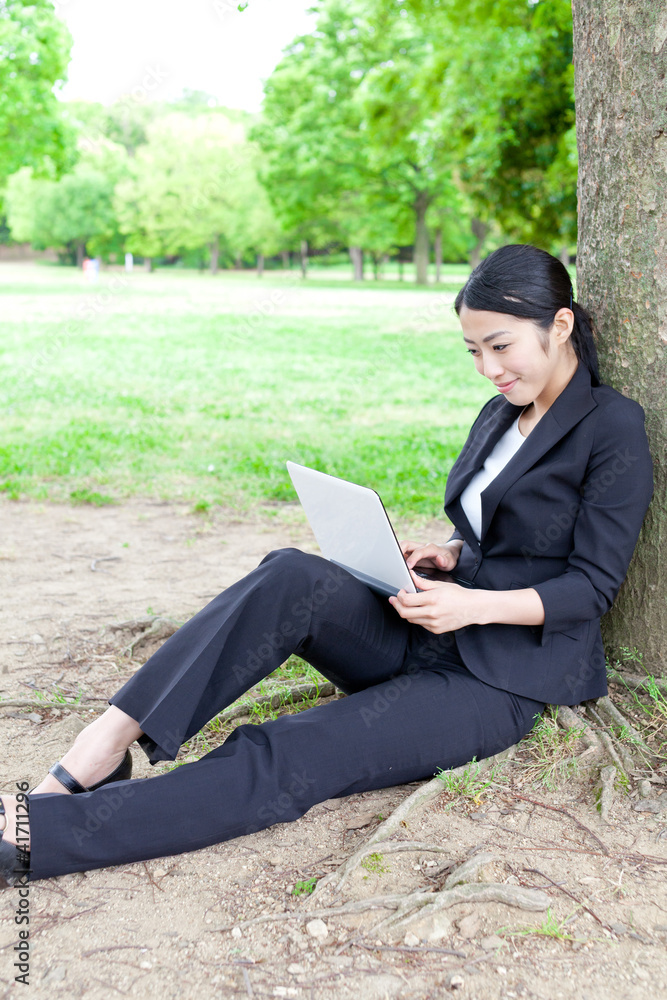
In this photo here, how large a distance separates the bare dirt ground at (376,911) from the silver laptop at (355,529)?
2.04ft

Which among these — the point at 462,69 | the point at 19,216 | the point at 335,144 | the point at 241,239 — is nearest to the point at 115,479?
the point at 462,69

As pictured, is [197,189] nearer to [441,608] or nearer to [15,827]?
[441,608]

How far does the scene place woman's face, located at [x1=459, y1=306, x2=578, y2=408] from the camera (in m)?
2.38

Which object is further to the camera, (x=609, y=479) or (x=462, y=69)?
(x=462, y=69)

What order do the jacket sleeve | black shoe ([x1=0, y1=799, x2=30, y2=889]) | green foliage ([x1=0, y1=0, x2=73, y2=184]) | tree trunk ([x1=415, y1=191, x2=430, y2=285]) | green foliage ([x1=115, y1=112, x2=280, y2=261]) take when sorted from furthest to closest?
green foliage ([x1=115, y1=112, x2=280, y2=261]) → tree trunk ([x1=415, y1=191, x2=430, y2=285]) → green foliage ([x1=0, y1=0, x2=73, y2=184]) → the jacket sleeve → black shoe ([x1=0, y1=799, x2=30, y2=889])

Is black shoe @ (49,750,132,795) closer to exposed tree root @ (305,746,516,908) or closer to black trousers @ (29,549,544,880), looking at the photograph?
black trousers @ (29,549,544,880)

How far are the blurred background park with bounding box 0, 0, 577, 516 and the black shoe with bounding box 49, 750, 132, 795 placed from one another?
3.46 m

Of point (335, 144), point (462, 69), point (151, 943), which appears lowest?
point (151, 943)

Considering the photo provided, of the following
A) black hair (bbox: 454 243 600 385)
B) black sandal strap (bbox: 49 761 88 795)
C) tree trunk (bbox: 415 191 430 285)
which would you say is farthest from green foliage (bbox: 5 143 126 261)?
black sandal strap (bbox: 49 761 88 795)

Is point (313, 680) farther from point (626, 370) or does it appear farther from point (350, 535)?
point (626, 370)

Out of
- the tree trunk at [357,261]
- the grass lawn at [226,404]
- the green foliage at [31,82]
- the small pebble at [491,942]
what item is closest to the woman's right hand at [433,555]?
the small pebble at [491,942]

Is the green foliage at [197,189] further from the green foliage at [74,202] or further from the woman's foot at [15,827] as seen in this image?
the woman's foot at [15,827]

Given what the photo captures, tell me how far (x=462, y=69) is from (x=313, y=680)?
→ 43.3 ft

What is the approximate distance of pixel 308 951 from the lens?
6.43ft
